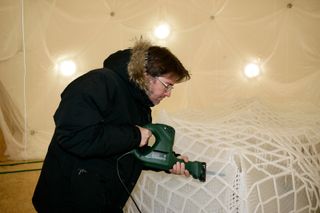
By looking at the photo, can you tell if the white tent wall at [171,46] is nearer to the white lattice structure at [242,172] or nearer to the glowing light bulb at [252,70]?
the glowing light bulb at [252,70]

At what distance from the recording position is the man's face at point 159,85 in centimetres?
125

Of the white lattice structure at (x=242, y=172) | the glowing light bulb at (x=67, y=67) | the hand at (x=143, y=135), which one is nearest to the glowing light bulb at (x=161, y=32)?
the glowing light bulb at (x=67, y=67)

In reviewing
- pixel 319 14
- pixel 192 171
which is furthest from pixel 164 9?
pixel 192 171

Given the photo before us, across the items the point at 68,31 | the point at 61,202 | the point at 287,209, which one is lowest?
the point at 61,202

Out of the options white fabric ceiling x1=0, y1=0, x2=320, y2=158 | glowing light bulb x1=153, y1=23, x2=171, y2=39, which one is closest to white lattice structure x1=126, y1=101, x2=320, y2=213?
white fabric ceiling x1=0, y1=0, x2=320, y2=158

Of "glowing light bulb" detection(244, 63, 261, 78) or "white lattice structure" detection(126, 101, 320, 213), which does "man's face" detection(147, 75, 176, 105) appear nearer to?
"white lattice structure" detection(126, 101, 320, 213)

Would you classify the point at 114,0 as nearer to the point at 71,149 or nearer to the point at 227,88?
the point at 227,88

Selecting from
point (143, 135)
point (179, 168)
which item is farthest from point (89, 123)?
point (179, 168)

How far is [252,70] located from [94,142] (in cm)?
380

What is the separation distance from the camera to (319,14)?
14.3 feet

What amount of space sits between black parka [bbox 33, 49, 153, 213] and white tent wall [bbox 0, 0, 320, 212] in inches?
73.0

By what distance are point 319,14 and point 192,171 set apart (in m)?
4.02

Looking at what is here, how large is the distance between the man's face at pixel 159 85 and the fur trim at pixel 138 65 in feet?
0.13

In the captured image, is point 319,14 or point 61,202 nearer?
point 61,202
